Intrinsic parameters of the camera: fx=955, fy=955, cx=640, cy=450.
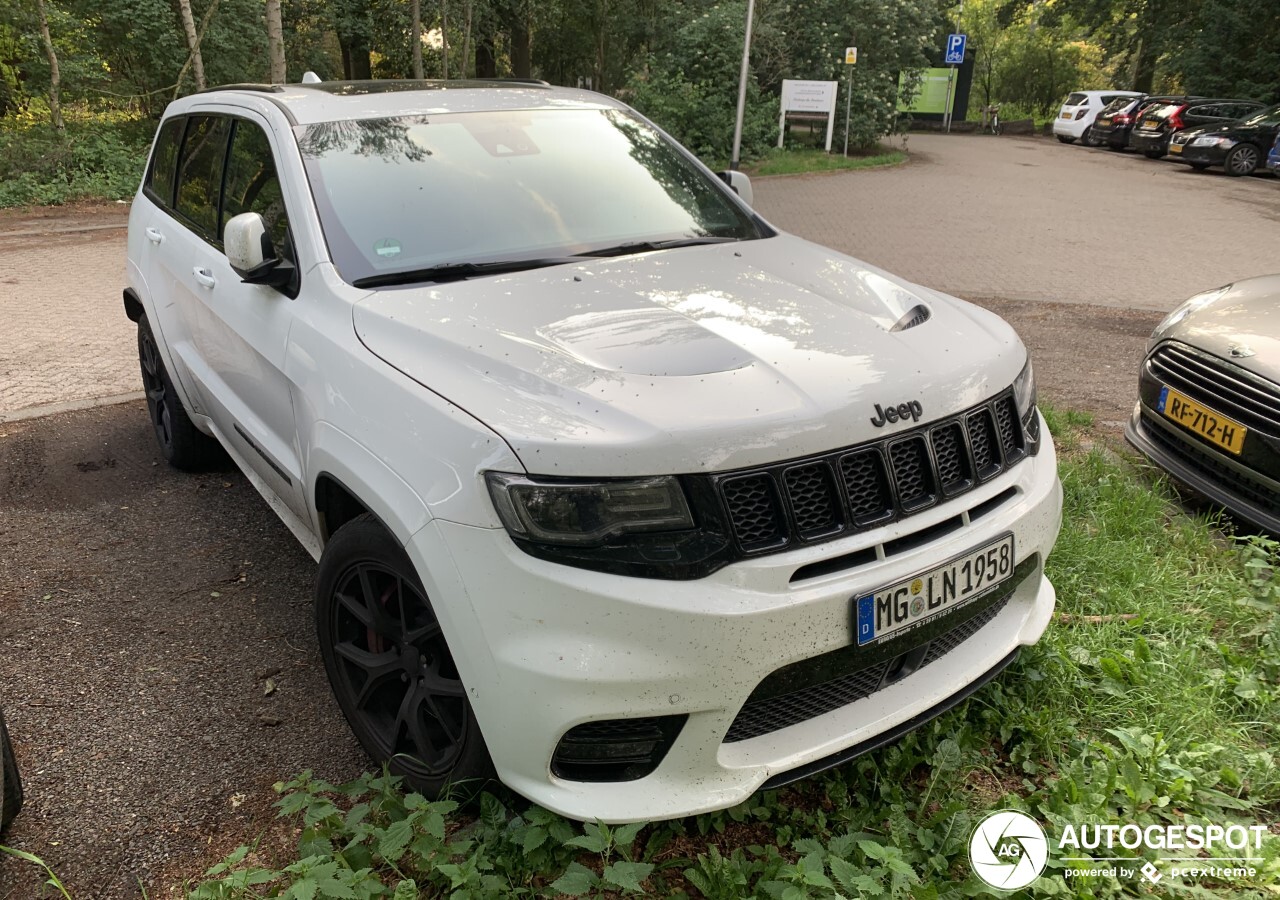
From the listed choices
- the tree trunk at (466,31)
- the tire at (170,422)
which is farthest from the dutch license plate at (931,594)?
the tree trunk at (466,31)

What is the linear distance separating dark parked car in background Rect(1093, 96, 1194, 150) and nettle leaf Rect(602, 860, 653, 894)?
27084mm

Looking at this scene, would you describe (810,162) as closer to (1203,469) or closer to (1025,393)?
(1203,469)

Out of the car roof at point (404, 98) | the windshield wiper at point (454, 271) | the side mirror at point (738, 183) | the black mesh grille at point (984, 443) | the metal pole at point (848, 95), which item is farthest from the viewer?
the metal pole at point (848, 95)

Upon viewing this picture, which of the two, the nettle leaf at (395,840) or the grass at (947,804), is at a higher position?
the nettle leaf at (395,840)

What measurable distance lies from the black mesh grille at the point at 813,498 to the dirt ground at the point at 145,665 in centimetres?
154

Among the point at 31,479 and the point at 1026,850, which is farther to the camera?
the point at 31,479

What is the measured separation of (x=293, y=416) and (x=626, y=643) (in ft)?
4.76

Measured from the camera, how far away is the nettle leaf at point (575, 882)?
212cm

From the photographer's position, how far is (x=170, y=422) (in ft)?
15.6

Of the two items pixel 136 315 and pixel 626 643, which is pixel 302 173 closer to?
pixel 626 643

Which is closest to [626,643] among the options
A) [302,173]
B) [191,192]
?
[302,173]

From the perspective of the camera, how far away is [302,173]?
3.09m

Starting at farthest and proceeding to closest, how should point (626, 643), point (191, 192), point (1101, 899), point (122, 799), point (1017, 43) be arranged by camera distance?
point (1017, 43)
point (191, 192)
point (122, 799)
point (1101, 899)
point (626, 643)

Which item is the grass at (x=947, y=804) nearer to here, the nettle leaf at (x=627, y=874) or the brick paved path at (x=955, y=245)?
the nettle leaf at (x=627, y=874)
